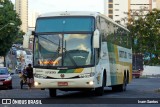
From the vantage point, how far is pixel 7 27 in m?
81.8

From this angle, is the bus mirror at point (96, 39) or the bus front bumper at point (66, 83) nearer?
the bus mirror at point (96, 39)

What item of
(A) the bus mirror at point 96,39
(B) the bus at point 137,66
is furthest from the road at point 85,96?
(B) the bus at point 137,66

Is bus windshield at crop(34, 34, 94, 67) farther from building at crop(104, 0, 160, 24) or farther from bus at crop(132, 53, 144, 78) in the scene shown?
building at crop(104, 0, 160, 24)

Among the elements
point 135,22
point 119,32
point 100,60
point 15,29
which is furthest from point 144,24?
point 100,60

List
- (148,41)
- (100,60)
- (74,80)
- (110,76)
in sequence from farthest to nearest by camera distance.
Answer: (148,41) → (110,76) → (100,60) → (74,80)

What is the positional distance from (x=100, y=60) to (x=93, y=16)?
202 cm

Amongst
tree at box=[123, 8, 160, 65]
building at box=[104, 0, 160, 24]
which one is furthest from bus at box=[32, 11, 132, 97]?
building at box=[104, 0, 160, 24]

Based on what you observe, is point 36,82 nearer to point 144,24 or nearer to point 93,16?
point 93,16

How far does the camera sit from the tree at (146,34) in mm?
88812

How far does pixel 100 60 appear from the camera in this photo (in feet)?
76.1

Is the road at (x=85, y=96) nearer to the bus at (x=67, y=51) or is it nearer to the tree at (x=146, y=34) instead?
the bus at (x=67, y=51)

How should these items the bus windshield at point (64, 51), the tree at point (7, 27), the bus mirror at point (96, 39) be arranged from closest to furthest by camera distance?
the bus mirror at point (96, 39)
the bus windshield at point (64, 51)
the tree at point (7, 27)

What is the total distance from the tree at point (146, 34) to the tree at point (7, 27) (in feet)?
64.3

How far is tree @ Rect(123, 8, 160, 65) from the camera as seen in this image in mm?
88812
